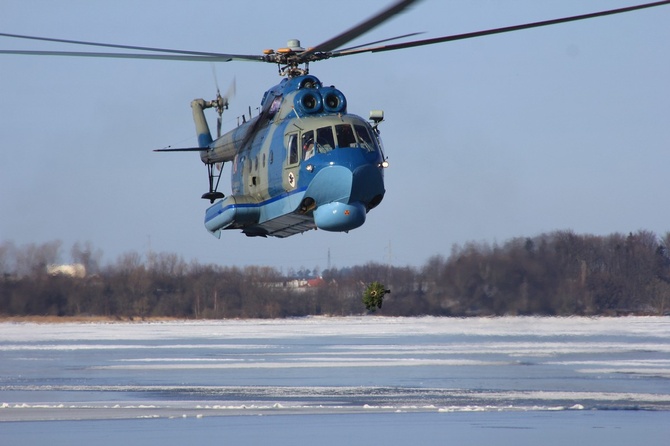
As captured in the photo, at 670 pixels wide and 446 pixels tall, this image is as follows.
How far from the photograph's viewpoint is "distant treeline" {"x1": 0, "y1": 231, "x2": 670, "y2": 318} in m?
38.7

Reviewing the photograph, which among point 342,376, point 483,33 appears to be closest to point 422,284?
point 342,376

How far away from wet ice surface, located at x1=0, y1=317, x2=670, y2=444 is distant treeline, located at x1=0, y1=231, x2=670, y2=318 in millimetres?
1489

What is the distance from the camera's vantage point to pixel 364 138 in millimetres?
20266

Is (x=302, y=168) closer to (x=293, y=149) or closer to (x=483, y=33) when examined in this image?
(x=293, y=149)

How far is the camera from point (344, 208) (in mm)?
19688

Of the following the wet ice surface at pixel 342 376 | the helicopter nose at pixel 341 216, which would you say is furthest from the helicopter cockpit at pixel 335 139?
the wet ice surface at pixel 342 376

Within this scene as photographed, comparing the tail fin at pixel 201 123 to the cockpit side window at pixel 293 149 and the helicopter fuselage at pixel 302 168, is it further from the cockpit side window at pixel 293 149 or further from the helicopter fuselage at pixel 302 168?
the cockpit side window at pixel 293 149

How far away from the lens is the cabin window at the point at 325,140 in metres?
20.1

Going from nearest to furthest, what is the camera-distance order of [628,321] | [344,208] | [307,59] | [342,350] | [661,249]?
[344,208]
[307,59]
[342,350]
[661,249]
[628,321]

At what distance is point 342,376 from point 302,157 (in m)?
8.52

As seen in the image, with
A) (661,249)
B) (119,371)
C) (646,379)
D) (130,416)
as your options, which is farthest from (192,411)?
(661,249)

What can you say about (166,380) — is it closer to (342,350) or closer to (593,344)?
(342,350)

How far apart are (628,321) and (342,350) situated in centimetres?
2389

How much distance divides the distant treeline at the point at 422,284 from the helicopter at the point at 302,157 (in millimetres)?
16248
